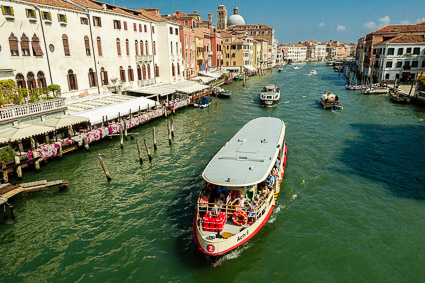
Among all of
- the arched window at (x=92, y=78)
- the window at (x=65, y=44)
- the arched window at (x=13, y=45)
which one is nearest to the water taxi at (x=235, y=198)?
the arched window at (x=13, y=45)

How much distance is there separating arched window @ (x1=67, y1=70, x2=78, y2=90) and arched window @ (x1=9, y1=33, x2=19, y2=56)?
19.0 feet

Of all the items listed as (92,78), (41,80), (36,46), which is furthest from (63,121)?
(92,78)

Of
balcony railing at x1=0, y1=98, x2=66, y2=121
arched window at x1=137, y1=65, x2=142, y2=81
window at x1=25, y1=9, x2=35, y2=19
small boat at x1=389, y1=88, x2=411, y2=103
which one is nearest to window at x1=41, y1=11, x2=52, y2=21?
window at x1=25, y1=9, x2=35, y2=19

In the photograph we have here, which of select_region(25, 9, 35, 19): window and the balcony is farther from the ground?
select_region(25, 9, 35, 19): window

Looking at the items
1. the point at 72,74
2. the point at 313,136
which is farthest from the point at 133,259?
the point at 72,74

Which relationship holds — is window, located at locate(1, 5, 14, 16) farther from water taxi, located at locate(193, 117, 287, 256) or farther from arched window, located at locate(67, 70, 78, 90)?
water taxi, located at locate(193, 117, 287, 256)

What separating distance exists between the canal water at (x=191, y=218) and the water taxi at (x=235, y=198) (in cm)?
115

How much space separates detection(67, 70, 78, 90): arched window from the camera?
29719 mm

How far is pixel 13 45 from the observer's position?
77.8ft

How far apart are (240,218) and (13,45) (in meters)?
24.0

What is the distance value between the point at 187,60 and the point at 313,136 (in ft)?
116

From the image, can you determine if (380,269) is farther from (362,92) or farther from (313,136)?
(362,92)

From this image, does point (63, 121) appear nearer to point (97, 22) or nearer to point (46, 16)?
point (46, 16)

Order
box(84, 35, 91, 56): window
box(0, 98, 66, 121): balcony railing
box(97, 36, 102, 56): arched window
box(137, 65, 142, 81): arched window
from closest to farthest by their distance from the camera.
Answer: box(0, 98, 66, 121): balcony railing, box(84, 35, 91, 56): window, box(97, 36, 102, 56): arched window, box(137, 65, 142, 81): arched window
